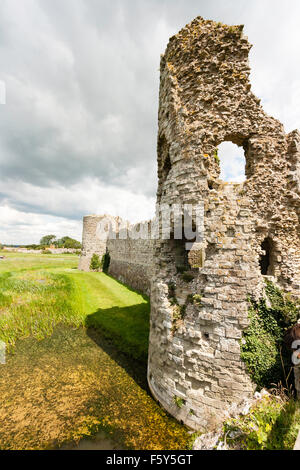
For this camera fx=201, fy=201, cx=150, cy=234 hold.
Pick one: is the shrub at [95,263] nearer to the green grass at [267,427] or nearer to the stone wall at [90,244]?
the stone wall at [90,244]

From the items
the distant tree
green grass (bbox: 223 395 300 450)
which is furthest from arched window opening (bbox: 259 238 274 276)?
the distant tree

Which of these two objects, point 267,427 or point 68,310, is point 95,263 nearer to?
point 68,310

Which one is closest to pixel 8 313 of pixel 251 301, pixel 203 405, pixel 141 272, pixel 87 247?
pixel 141 272

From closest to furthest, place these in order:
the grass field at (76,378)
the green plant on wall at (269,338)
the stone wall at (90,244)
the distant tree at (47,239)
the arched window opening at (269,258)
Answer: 1. the green plant on wall at (269,338)
2. the grass field at (76,378)
3. the arched window opening at (269,258)
4. the stone wall at (90,244)
5. the distant tree at (47,239)

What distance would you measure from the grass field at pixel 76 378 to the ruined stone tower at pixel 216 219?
713mm

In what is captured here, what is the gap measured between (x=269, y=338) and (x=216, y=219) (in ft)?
9.06

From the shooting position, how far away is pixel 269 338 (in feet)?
14.0

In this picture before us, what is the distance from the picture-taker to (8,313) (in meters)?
10.5

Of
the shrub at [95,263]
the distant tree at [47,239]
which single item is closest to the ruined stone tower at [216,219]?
the shrub at [95,263]

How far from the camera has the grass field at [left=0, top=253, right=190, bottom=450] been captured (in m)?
4.40

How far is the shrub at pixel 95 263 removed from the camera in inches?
1004

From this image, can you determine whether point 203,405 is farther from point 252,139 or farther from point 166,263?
point 252,139

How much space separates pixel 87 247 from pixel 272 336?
2407 centimetres

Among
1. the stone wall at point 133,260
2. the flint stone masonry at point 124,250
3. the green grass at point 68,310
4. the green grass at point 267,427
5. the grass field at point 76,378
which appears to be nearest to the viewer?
the green grass at point 267,427
